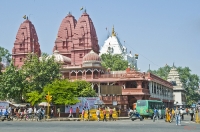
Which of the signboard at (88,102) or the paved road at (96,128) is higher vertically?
the signboard at (88,102)

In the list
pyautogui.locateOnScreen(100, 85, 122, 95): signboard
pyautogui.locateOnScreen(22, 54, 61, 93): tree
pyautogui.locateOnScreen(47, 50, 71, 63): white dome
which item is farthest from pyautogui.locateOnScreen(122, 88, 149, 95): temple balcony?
pyautogui.locateOnScreen(47, 50, 71, 63): white dome

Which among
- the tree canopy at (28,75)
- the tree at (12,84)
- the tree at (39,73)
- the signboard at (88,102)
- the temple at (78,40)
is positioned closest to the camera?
the signboard at (88,102)

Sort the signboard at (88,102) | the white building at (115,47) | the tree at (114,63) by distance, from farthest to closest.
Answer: the white building at (115,47) → the tree at (114,63) → the signboard at (88,102)

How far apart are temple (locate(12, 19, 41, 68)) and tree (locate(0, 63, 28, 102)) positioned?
29.5 m

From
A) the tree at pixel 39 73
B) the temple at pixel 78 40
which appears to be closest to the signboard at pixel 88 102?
the tree at pixel 39 73

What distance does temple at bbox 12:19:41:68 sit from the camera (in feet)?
269

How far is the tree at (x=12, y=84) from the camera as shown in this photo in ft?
168

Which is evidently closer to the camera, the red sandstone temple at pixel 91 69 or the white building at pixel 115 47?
the red sandstone temple at pixel 91 69

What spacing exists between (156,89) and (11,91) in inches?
1157

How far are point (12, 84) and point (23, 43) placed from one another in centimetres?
3209

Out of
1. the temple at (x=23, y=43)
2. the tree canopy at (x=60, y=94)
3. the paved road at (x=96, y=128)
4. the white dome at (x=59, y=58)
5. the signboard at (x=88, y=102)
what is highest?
the temple at (x=23, y=43)

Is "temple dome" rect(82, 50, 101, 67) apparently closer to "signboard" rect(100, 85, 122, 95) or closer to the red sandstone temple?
the red sandstone temple

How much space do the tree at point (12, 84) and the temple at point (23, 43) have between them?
96.9 feet

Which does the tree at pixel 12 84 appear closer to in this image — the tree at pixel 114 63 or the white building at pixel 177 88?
the tree at pixel 114 63
